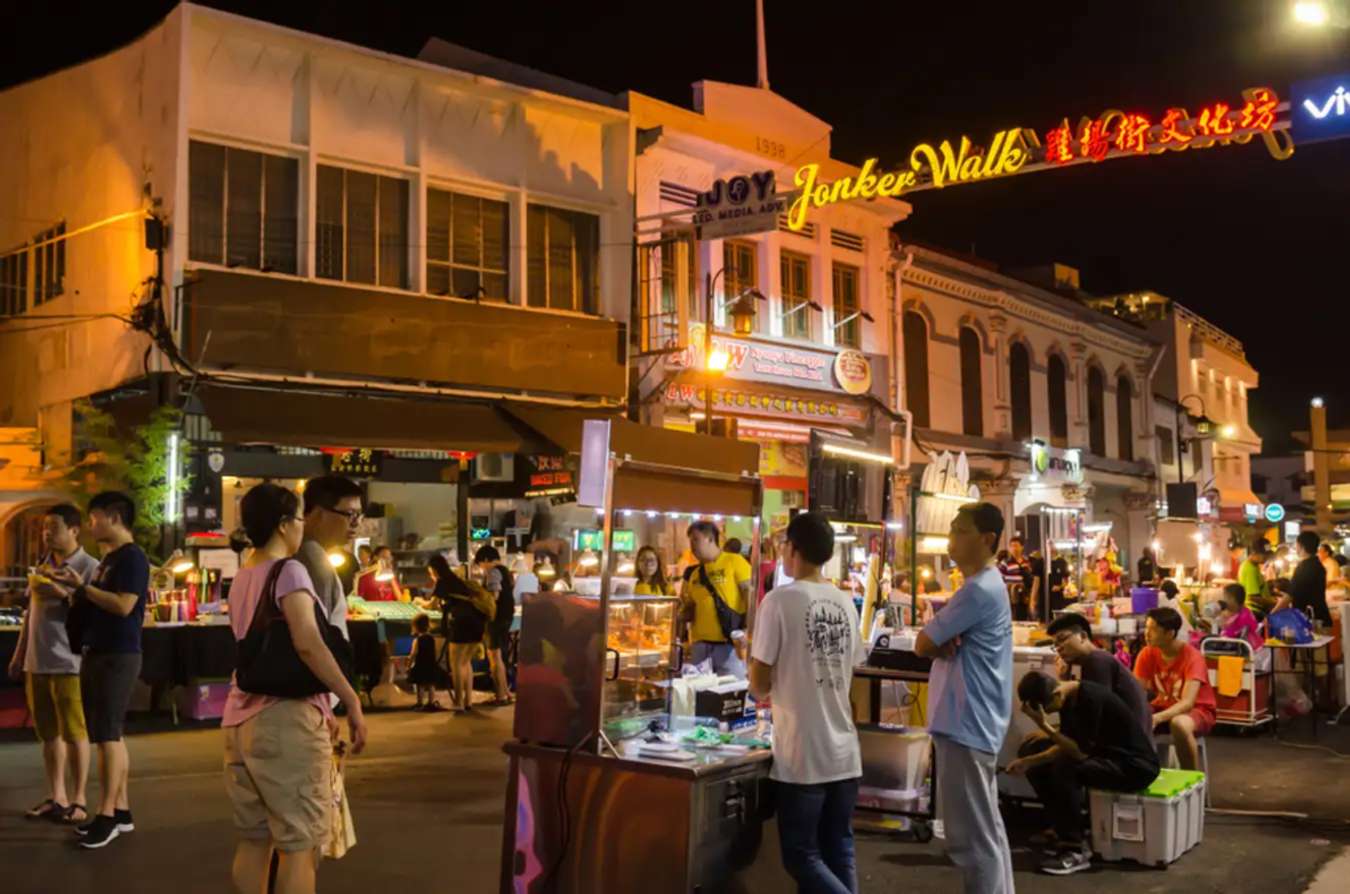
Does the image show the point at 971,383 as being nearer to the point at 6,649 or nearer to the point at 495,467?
the point at 495,467

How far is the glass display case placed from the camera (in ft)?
20.0

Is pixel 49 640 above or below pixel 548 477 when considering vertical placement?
below

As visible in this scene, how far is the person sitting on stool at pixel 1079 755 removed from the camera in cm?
789

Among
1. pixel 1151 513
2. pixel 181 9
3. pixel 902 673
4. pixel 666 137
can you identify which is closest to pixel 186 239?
pixel 181 9

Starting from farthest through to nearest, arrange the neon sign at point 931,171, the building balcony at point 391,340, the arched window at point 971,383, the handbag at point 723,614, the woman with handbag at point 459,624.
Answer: the arched window at point 971,383 → the building balcony at point 391,340 → the neon sign at point 931,171 → the woman with handbag at point 459,624 → the handbag at point 723,614

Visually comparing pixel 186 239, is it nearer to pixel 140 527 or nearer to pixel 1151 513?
pixel 140 527

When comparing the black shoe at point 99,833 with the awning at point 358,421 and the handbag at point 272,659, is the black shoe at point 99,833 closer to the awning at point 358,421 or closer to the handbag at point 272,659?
the handbag at point 272,659

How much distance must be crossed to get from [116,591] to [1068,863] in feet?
19.9

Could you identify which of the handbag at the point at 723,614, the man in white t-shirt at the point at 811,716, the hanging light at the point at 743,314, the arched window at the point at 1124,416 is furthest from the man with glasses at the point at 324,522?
the arched window at the point at 1124,416

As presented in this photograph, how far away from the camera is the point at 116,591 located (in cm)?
768

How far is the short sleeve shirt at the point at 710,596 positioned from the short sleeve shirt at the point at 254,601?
224 inches

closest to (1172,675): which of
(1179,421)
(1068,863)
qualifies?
(1068,863)

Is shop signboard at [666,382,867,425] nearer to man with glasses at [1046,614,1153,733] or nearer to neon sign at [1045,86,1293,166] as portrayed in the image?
neon sign at [1045,86,1293,166]

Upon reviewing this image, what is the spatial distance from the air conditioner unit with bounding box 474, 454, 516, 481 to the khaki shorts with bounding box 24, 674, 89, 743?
11.7 m
